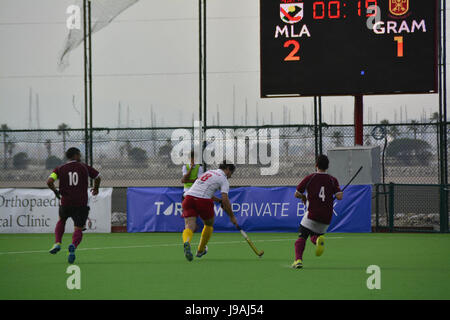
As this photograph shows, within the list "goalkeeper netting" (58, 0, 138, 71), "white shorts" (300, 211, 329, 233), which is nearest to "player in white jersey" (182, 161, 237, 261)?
"white shorts" (300, 211, 329, 233)

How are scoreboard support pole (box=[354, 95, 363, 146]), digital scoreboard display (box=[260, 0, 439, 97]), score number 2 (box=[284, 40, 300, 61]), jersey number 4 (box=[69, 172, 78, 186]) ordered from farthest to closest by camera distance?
1. scoreboard support pole (box=[354, 95, 363, 146])
2. score number 2 (box=[284, 40, 300, 61])
3. digital scoreboard display (box=[260, 0, 439, 97])
4. jersey number 4 (box=[69, 172, 78, 186])

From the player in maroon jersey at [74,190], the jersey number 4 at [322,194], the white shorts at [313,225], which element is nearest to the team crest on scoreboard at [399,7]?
the jersey number 4 at [322,194]

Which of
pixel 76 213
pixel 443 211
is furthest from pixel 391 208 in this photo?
pixel 76 213

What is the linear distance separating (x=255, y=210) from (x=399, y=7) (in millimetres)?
6224

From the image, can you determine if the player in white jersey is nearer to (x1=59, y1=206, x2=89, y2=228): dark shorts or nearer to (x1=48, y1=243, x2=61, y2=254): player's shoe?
(x1=59, y1=206, x2=89, y2=228): dark shorts

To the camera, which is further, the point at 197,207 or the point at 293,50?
the point at 293,50

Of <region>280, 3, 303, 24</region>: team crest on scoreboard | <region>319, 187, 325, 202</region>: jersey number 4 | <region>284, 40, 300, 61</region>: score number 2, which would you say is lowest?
<region>319, 187, 325, 202</region>: jersey number 4

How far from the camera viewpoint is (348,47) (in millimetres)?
18422

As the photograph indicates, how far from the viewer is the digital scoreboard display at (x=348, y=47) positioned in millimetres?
18172

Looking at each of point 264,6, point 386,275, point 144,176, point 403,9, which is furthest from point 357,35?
point 144,176

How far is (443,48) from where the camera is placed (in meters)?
19.1

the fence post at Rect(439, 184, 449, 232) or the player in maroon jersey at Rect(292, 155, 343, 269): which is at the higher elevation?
the player in maroon jersey at Rect(292, 155, 343, 269)

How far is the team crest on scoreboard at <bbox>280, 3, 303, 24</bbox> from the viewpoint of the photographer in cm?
1866

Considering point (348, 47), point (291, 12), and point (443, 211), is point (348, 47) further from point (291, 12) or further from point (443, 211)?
point (443, 211)
